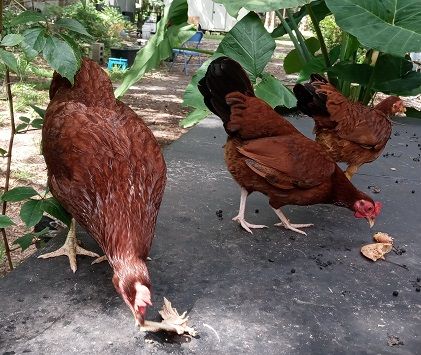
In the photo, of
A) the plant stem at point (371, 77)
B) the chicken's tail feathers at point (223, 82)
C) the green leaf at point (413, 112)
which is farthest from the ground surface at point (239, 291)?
the green leaf at point (413, 112)

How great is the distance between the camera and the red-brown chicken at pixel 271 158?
283 cm

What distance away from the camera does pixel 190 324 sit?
1895 millimetres

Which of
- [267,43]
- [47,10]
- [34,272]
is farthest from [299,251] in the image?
[267,43]

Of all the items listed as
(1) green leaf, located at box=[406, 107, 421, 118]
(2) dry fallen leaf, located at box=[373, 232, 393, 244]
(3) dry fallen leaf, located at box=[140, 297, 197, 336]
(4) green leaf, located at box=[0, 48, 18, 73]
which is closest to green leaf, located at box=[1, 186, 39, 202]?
(4) green leaf, located at box=[0, 48, 18, 73]

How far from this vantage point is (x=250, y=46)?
4031 mm

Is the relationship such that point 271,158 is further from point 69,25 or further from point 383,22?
point 383,22

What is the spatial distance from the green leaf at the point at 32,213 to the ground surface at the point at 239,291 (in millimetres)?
179

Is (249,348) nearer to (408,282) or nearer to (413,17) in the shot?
(408,282)

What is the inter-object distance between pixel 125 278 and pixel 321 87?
2432 mm

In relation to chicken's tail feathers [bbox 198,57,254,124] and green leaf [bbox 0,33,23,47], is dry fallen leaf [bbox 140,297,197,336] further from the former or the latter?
chicken's tail feathers [bbox 198,57,254,124]

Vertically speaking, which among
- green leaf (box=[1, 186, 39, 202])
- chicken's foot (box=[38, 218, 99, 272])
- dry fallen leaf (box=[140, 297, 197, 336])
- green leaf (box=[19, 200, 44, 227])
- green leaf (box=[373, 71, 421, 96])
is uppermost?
green leaf (box=[373, 71, 421, 96])

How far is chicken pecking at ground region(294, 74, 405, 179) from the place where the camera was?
367cm

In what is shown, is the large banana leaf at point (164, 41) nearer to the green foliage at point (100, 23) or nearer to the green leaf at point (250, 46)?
the green leaf at point (250, 46)

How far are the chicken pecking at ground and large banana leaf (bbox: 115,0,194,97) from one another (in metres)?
1.35
